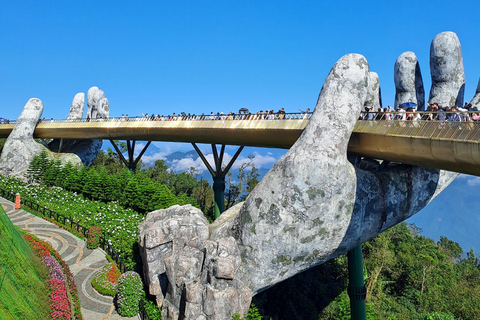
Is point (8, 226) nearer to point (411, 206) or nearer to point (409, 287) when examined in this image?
point (411, 206)

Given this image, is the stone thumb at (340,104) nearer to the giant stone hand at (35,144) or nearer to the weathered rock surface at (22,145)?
the giant stone hand at (35,144)

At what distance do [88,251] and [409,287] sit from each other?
1288 inches

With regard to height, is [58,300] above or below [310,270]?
above

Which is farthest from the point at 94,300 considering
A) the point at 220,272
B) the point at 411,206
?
the point at 411,206

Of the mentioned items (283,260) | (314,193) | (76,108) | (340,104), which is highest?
Result: (76,108)

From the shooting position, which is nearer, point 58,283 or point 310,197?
point 310,197

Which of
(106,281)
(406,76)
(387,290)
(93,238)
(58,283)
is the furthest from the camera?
(387,290)

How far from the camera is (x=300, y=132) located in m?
24.5

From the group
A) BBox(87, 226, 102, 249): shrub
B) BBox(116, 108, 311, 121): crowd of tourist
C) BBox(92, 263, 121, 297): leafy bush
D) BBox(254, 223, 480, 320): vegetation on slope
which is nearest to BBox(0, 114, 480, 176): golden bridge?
BBox(116, 108, 311, 121): crowd of tourist

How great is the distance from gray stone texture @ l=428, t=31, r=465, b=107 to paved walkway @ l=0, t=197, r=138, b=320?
68.2 ft

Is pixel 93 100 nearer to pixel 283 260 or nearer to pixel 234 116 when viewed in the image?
pixel 234 116

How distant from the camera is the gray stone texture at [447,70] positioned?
66.6 feet

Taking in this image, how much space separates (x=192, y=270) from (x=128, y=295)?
3967 millimetres

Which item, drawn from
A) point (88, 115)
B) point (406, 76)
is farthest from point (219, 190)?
point (88, 115)
